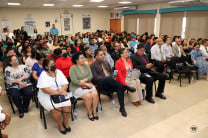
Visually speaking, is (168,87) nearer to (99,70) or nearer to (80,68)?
(99,70)

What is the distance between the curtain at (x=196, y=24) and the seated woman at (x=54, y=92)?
23.5 feet

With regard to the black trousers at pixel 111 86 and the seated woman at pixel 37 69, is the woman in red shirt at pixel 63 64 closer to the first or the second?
the seated woman at pixel 37 69

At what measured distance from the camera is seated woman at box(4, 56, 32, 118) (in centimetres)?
296

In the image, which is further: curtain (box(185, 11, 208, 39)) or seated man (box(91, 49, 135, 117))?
curtain (box(185, 11, 208, 39))

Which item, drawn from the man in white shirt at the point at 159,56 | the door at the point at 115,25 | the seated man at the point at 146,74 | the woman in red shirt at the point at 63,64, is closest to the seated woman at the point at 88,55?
the woman in red shirt at the point at 63,64

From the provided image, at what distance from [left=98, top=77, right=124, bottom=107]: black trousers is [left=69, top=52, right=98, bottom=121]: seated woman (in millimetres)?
194

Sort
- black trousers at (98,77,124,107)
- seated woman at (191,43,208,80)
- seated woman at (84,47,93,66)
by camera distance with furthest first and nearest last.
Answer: seated woman at (191,43,208,80) → seated woman at (84,47,93,66) → black trousers at (98,77,124,107)

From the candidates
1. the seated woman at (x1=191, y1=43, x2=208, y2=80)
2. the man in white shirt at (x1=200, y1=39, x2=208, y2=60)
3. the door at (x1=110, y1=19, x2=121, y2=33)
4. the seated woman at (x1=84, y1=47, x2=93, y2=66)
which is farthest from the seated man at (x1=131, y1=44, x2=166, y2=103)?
the door at (x1=110, y1=19, x2=121, y2=33)

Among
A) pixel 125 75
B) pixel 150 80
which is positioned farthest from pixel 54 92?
pixel 150 80

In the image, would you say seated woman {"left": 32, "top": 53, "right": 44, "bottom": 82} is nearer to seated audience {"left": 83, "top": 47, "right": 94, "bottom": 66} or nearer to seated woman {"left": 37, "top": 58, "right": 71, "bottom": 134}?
seated woman {"left": 37, "top": 58, "right": 71, "bottom": 134}

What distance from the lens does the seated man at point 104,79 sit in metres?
2.94

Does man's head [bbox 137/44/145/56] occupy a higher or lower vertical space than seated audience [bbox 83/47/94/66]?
higher

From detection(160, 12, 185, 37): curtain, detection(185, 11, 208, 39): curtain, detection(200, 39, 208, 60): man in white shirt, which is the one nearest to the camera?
detection(200, 39, 208, 60): man in white shirt

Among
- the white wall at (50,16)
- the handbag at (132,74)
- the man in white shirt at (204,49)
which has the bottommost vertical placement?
the handbag at (132,74)
